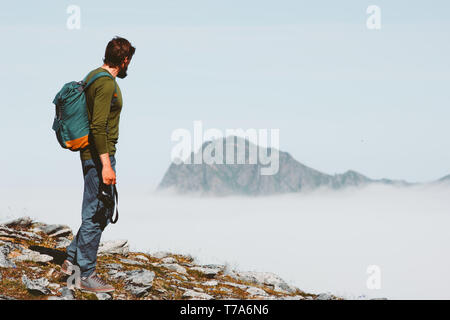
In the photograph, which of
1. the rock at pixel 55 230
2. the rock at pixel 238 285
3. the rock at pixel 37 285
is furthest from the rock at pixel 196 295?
the rock at pixel 55 230

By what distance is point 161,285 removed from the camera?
38.4ft

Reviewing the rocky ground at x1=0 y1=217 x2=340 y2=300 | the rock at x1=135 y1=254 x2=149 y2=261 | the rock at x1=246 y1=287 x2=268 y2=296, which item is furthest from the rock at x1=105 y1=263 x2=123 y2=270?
the rock at x1=246 y1=287 x2=268 y2=296

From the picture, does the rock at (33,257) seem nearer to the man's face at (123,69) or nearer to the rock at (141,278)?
the rock at (141,278)

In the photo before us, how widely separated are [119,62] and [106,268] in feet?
16.7

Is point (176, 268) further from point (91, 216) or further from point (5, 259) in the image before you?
point (91, 216)

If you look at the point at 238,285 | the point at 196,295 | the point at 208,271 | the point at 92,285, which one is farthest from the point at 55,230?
the point at 92,285

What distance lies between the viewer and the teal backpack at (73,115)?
9.55 metres

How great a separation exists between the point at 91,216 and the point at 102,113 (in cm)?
184

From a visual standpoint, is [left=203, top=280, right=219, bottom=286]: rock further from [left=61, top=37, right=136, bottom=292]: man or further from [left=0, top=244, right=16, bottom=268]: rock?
[left=0, top=244, right=16, bottom=268]: rock

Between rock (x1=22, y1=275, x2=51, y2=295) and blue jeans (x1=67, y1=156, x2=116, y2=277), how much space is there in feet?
2.28

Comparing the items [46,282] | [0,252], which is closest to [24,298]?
[46,282]

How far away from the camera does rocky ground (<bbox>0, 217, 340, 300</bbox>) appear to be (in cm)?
1055

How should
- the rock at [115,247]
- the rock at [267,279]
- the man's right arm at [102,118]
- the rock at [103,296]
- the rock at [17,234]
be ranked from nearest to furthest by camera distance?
the man's right arm at [102,118]
the rock at [103,296]
the rock at [17,234]
the rock at [267,279]
the rock at [115,247]

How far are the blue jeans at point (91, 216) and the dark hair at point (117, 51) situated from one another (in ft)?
5.28
